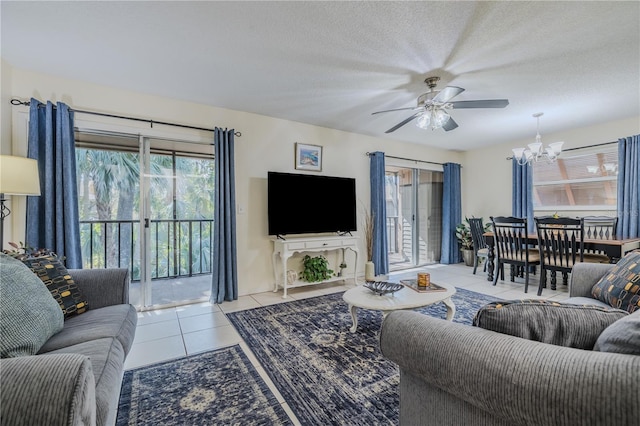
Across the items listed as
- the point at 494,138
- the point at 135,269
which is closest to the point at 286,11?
the point at 135,269

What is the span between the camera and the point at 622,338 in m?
0.71

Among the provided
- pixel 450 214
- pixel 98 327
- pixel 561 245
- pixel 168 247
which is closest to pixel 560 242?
pixel 561 245

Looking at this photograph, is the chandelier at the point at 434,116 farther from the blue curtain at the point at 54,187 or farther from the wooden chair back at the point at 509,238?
the blue curtain at the point at 54,187

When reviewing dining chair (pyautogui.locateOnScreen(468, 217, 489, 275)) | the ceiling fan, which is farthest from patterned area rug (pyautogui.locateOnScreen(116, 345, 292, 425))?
dining chair (pyautogui.locateOnScreen(468, 217, 489, 275))

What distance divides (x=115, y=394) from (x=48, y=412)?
0.62 meters

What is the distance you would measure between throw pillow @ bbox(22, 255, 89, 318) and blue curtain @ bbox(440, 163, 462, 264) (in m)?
5.64

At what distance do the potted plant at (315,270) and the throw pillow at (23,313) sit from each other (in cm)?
268

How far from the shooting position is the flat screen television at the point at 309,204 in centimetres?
368

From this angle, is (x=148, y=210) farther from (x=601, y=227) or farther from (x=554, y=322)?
(x=601, y=227)

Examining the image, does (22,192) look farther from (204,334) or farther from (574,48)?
(574,48)

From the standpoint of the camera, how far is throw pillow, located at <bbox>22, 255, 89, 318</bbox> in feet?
5.38

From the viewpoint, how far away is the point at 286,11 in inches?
72.2

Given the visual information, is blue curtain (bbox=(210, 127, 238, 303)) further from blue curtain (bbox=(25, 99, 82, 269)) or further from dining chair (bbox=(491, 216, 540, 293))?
dining chair (bbox=(491, 216, 540, 293))

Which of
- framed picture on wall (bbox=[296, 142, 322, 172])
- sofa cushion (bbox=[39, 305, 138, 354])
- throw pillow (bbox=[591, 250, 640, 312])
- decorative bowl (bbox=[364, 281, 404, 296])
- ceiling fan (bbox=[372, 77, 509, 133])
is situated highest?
ceiling fan (bbox=[372, 77, 509, 133])
